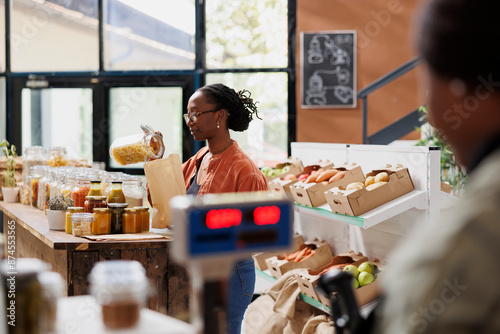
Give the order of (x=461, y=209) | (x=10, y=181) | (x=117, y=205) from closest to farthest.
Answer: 1. (x=461, y=209)
2. (x=117, y=205)
3. (x=10, y=181)

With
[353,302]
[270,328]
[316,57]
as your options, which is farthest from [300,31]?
[353,302]

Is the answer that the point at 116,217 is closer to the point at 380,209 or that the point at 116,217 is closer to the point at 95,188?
the point at 95,188

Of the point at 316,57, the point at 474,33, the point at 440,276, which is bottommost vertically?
the point at 440,276

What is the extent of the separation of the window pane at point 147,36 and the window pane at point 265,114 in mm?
442

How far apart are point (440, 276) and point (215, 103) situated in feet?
7.59

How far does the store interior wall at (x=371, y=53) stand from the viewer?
599cm

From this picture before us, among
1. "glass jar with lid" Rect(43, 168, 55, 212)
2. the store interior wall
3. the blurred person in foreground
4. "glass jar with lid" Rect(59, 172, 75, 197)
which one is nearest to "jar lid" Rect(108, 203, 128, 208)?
"glass jar with lid" Rect(59, 172, 75, 197)

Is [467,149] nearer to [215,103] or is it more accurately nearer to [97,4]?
[215,103]

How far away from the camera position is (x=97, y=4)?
6297 mm

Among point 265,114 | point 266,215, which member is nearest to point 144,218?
point 266,215

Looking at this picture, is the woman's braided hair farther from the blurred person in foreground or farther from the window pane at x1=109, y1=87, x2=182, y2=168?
the window pane at x1=109, y1=87, x2=182, y2=168

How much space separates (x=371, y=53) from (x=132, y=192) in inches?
148

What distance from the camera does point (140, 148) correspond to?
289cm

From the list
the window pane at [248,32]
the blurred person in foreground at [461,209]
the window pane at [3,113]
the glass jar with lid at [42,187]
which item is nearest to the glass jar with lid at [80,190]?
the glass jar with lid at [42,187]
